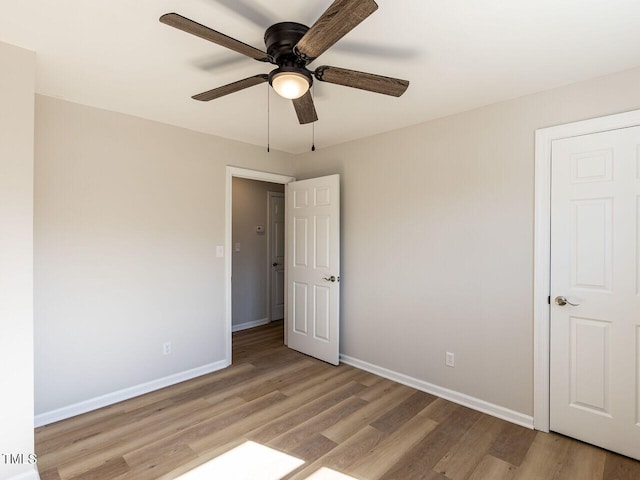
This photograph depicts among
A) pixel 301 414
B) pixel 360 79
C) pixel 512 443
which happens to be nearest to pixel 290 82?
pixel 360 79

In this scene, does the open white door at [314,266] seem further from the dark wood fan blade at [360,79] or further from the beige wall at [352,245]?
the dark wood fan blade at [360,79]

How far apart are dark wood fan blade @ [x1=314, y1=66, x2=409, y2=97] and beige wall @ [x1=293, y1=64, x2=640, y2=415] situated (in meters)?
1.24

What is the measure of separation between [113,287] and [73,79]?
1.57 meters

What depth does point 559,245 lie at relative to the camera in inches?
90.0

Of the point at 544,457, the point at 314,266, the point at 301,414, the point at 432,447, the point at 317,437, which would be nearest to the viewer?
the point at 544,457

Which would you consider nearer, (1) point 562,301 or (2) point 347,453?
(2) point 347,453

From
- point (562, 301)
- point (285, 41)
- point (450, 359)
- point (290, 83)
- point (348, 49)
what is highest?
point (348, 49)

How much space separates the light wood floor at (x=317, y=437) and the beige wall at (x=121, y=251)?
1.10ft

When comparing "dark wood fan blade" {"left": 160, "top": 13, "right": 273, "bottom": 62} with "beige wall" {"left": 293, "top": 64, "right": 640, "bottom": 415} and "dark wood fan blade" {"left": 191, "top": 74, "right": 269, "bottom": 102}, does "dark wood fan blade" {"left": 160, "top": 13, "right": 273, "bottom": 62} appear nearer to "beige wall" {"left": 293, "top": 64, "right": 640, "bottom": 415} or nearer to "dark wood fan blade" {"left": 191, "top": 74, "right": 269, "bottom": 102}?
"dark wood fan blade" {"left": 191, "top": 74, "right": 269, "bottom": 102}

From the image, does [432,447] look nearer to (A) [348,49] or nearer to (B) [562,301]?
(B) [562,301]

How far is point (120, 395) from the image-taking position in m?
2.80

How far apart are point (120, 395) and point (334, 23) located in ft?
10.3

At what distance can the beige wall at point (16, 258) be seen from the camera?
1.75 metres

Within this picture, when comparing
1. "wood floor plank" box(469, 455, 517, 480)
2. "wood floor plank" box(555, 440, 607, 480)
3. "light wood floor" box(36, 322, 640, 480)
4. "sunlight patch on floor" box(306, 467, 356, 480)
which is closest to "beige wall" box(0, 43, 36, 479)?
"light wood floor" box(36, 322, 640, 480)
